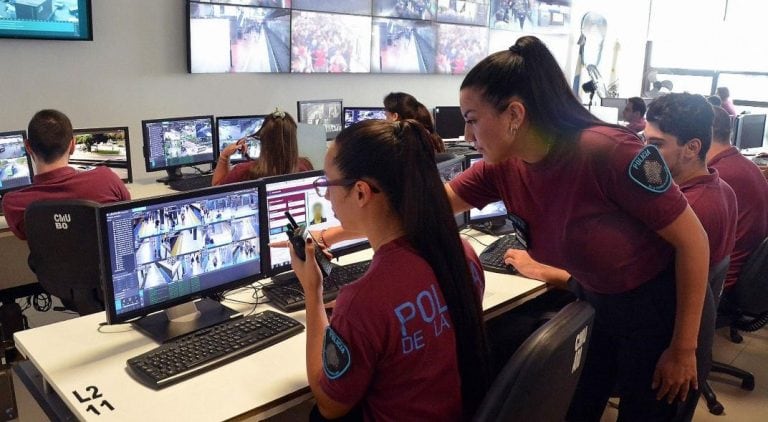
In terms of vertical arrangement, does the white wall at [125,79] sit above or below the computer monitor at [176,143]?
above

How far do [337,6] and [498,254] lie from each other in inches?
146

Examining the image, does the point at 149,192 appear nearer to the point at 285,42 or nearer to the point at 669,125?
the point at 285,42

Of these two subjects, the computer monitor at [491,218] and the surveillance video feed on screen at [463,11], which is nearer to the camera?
the computer monitor at [491,218]

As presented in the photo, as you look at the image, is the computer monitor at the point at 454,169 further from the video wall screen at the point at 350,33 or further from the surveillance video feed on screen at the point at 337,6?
the surveillance video feed on screen at the point at 337,6

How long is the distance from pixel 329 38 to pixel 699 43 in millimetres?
5474

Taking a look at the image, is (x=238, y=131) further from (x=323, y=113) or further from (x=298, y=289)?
(x=298, y=289)

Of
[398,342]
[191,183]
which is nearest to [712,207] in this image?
[398,342]

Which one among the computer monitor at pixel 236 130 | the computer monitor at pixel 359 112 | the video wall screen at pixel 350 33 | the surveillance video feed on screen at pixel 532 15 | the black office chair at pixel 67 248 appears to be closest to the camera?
the black office chair at pixel 67 248

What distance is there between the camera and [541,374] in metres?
1.03

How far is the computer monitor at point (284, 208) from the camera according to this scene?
6.17ft

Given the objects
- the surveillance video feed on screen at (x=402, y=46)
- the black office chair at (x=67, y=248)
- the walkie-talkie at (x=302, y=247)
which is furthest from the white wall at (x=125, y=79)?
the walkie-talkie at (x=302, y=247)

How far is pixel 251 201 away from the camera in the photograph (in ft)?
5.97

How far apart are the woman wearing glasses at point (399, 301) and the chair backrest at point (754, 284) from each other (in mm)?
1875

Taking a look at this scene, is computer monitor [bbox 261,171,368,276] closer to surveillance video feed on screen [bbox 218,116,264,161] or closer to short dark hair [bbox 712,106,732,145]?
short dark hair [bbox 712,106,732,145]
